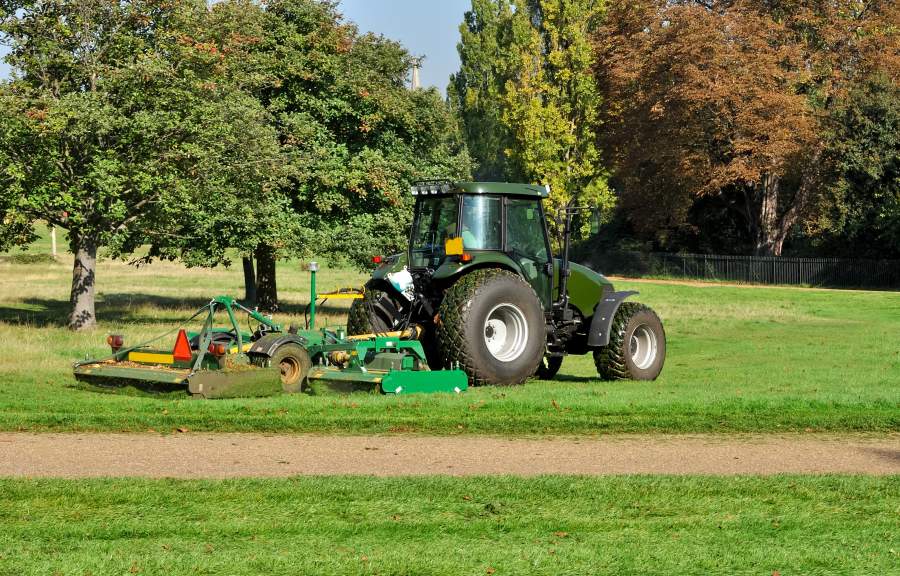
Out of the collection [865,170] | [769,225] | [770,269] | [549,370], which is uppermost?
[865,170]

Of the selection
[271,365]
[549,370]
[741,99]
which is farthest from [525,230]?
[741,99]

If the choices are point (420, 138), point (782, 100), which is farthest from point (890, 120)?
point (420, 138)

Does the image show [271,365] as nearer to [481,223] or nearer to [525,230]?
[481,223]

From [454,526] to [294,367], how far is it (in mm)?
6557

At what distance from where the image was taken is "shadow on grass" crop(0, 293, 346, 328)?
29453mm

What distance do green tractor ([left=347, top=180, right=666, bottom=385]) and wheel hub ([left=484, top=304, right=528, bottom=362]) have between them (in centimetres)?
1

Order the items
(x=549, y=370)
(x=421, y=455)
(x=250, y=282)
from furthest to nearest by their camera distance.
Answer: (x=250, y=282) < (x=549, y=370) < (x=421, y=455)

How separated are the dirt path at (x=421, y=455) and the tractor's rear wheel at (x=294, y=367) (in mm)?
2358

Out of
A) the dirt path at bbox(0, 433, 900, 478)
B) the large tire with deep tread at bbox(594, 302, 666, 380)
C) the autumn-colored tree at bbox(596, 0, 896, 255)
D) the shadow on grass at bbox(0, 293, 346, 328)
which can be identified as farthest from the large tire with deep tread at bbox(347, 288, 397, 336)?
the autumn-colored tree at bbox(596, 0, 896, 255)

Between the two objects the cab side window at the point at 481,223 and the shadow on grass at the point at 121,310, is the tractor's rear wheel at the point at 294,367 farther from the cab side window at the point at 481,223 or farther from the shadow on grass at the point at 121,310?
the shadow on grass at the point at 121,310

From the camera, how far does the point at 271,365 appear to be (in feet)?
44.4

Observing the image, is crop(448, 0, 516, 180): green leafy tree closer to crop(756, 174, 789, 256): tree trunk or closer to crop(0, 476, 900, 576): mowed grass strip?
crop(756, 174, 789, 256): tree trunk

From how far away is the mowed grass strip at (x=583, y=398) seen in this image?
12148mm

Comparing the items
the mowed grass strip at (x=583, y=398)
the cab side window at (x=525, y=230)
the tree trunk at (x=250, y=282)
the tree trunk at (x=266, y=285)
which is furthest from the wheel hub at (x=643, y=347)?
the tree trunk at (x=250, y=282)
